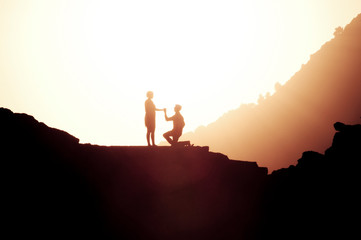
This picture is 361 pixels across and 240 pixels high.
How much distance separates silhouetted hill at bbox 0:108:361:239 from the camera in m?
9.95

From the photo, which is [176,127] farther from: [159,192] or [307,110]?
[307,110]

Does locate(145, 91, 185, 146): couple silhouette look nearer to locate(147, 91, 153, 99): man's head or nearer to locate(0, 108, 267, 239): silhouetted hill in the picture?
locate(147, 91, 153, 99): man's head

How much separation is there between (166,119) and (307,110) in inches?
4620

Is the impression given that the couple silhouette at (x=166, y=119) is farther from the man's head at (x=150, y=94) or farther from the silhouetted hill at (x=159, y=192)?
the silhouetted hill at (x=159, y=192)

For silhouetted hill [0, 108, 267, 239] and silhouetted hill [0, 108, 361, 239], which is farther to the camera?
silhouetted hill [0, 108, 361, 239]

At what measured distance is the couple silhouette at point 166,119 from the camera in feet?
50.5

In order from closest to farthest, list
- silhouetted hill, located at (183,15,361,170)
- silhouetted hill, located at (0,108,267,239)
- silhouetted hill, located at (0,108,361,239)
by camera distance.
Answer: silhouetted hill, located at (0,108,267,239), silhouetted hill, located at (0,108,361,239), silhouetted hill, located at (183,15,361,170)

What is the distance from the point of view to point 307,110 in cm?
12150

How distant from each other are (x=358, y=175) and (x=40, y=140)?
17989 mm

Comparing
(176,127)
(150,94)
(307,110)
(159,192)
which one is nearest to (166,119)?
(176,127)

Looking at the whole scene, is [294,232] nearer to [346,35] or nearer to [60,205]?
[60,205]

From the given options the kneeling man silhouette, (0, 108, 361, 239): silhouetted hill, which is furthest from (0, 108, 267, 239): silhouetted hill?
the kneeling man silhouette

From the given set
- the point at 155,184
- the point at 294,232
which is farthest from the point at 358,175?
the point at 155,184

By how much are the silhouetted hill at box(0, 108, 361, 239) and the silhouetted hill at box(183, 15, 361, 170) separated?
80.8 m
